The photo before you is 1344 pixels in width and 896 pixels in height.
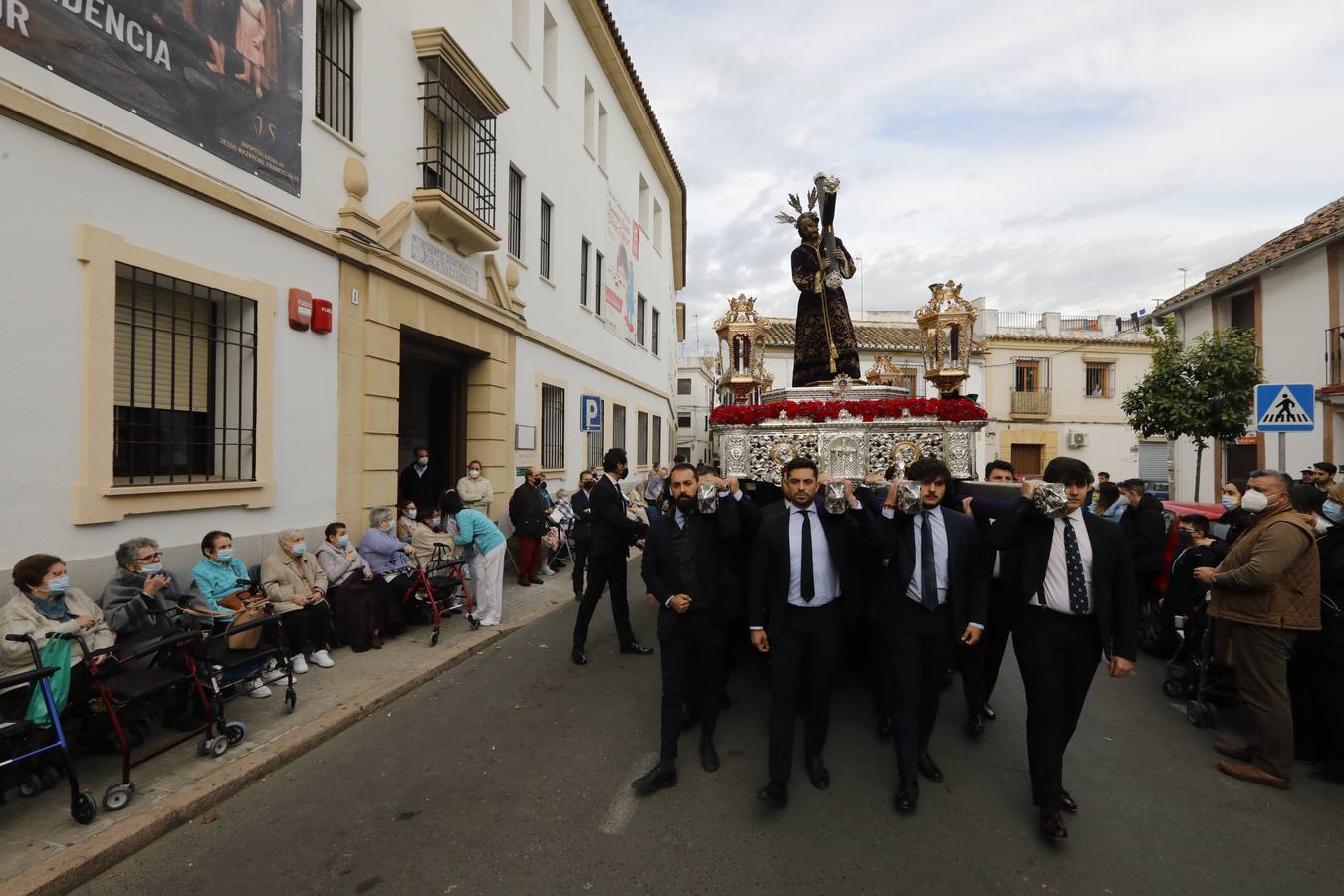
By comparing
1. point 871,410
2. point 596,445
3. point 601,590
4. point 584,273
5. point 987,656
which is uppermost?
point 584,273

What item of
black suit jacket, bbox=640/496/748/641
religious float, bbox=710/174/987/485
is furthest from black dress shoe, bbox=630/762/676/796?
religious float, bbox=710/174/987/485

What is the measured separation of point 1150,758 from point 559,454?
11.0 metres

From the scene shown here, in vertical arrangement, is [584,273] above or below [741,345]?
above

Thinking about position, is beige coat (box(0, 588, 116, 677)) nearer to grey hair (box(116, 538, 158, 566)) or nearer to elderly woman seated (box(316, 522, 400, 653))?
grey hair (box(116, 538, 158, 566))

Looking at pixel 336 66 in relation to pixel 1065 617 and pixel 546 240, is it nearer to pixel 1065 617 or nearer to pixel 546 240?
pixel 546 240

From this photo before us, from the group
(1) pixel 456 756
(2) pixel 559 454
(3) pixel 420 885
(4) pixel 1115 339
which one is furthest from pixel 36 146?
(4) pixel 1115 339

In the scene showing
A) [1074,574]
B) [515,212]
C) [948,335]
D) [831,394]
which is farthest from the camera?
[515,212]

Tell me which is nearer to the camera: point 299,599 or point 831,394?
point 299,599

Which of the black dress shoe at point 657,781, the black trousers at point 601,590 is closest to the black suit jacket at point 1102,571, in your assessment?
the black dress shoe at point 657,781

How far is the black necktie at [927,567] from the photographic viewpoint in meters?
3.70

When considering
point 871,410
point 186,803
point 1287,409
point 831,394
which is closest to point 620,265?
point 831,394

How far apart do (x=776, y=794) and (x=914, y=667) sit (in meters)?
1.03

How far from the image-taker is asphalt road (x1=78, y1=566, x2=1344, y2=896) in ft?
9.63

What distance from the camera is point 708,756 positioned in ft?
13.1
